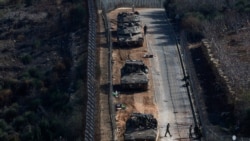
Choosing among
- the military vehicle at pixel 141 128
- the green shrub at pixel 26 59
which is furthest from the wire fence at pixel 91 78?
the green shrub at pixel 26 59

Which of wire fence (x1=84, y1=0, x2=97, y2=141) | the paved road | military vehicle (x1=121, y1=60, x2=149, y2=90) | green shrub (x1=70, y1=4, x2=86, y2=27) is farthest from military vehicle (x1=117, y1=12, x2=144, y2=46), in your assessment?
green shrub (x1=70, y1=4, x2=86, y2=27)

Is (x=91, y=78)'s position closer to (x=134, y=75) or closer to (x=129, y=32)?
(x=134, y=75)

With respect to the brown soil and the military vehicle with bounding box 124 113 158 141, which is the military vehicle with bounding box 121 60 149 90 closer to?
the brown soil

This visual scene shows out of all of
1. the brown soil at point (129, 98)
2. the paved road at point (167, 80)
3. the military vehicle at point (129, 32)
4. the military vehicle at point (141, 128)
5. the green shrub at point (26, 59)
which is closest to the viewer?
the military vehicle at point (141, 128)

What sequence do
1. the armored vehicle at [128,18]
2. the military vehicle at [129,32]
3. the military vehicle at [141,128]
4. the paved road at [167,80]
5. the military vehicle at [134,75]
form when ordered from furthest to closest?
the armored vehicle at [128,18], the military vehicle at [129,32], the military vehicle at [134,75], the paved road at [167,80], the military vehicle at [141,128]

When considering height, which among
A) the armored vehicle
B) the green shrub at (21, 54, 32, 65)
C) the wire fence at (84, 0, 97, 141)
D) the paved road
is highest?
the armored vehicle

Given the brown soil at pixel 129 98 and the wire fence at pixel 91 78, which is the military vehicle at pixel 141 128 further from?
the wire fence at pixel 91 78

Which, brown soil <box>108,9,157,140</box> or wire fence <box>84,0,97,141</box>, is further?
brown soil <box>108,9,157,140</box>
